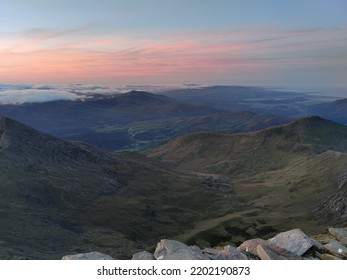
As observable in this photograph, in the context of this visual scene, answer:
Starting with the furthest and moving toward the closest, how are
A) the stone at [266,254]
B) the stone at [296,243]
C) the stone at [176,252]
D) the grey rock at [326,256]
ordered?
the stone at [296,243] → the grey rock at [326,256] → the stone at [266,254] → the stone at [176,252]

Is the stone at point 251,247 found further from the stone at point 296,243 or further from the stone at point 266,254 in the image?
the stone at point 296,243

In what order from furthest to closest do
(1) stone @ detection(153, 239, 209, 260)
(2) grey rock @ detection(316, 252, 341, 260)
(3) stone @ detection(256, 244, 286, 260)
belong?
(2) grey rock @ detection(316, 252, 341, 260) → (3) stone @ detection(256, 244, 286, 260) → (1) stone @ detection(153, 239, 209, 260)

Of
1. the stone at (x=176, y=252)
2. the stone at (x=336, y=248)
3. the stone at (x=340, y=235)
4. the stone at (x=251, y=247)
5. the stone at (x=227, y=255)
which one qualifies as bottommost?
the stone at (x=340, y=235)

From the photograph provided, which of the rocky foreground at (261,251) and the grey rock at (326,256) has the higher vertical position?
the rocky foreground at (261,251)

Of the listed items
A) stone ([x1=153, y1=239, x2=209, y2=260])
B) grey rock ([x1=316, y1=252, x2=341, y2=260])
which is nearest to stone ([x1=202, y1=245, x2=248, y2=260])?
stone ([x1=153, y1=239, x2=209, y2=260])

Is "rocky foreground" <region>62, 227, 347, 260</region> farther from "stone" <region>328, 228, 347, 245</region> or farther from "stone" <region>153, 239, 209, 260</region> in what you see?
"stone" <region>328, 228, 347, 245</region>

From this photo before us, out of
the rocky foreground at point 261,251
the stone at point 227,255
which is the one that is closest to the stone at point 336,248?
the rocky foreground at point 261,251

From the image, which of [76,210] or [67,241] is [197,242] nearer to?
[67,241]

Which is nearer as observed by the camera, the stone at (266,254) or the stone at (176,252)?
the stone at (176,252)
